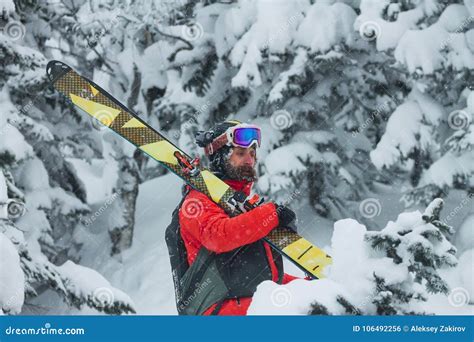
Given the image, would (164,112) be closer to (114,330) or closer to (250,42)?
(250,42)

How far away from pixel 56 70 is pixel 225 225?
317cm

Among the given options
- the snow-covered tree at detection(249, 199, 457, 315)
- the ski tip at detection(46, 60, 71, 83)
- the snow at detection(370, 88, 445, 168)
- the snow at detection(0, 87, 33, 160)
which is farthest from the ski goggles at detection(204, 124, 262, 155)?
the snow at detection(370, 88, 445, 168)

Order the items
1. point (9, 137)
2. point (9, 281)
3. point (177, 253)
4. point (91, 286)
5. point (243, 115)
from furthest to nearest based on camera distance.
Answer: point (243, 115) < point (9, 137) < point (91, 286) < point (9, 281) < point (177, 253)

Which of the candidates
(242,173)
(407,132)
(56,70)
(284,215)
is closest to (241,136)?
(242,173)

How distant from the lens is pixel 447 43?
10.0 m

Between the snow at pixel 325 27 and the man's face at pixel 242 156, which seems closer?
the man's face at pixel 242 156

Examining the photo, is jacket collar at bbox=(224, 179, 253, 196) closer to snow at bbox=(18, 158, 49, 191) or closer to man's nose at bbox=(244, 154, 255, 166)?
man's nose at bbox=(244, 154, 255, 166)

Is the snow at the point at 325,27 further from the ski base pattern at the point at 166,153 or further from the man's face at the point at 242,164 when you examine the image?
the man's face at the point at 242,164

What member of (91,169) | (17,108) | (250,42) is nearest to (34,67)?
(17,108)

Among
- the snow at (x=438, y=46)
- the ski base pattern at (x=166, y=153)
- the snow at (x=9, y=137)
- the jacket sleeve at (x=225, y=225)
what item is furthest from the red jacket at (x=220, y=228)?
the snow at (x=438, y=46)

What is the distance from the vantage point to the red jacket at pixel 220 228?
4352 millimetres

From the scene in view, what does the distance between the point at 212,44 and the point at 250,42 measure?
1381mm

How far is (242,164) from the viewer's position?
507 centimetres

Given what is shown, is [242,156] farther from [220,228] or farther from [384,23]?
[384,23]
